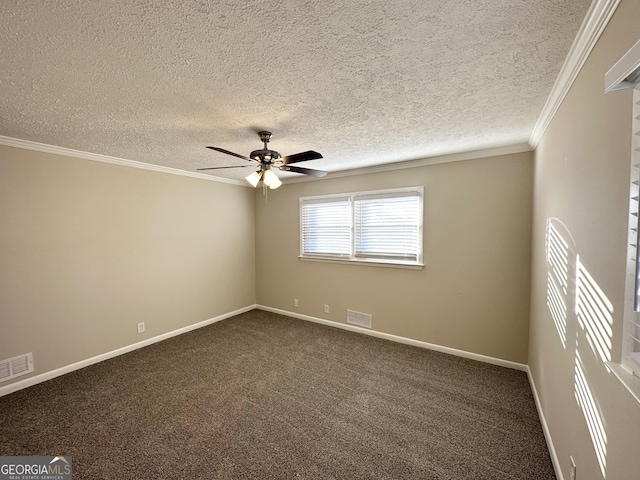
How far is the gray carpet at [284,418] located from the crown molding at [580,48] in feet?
7.80

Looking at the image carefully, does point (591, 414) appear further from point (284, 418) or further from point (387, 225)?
point (387, 225)

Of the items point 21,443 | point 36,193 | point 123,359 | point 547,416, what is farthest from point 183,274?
point 547,416

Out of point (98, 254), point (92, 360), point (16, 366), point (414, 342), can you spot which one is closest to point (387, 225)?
→ point (414, 342)

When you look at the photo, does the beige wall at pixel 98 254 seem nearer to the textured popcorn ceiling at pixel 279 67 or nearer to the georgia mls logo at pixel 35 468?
the textured popcorn ceiling at pixel 279 67

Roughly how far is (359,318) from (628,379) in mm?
3222

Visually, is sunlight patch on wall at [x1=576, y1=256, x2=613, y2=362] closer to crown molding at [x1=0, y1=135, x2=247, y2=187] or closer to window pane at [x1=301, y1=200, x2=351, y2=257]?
window pane at [x1=301, y1=200, x2=351, y2=257]

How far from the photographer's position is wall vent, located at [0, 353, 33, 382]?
252 cm

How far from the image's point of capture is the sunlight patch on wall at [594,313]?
1.03 metres

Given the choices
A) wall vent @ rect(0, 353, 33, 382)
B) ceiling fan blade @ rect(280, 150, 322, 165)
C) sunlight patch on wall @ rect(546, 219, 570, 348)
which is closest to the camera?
sunlight patch on wall @ rect(546, 219, 570, 348)

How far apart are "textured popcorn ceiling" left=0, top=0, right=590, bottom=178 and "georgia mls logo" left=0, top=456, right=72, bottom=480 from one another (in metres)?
2.40

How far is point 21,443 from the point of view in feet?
6.26

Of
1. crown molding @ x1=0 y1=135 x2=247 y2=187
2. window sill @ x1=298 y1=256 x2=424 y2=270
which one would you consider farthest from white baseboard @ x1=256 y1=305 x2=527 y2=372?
crown molding @ x1=0 y1=135 x2=247 y2=187

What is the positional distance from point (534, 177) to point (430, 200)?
1.03 m

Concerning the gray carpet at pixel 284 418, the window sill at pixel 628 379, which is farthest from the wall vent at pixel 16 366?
the window sill at pixel 628 379
